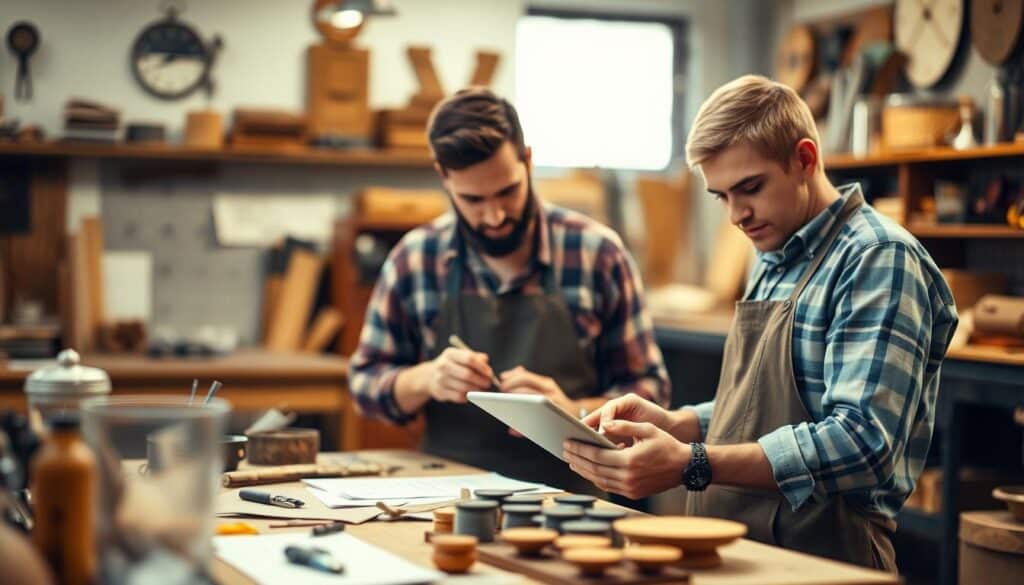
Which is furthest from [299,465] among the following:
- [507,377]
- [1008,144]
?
[1008,144]

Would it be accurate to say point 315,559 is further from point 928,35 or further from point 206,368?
point 928,35

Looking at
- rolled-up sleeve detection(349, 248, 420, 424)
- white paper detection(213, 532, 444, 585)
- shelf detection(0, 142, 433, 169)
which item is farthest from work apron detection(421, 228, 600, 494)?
shelf detection(0, 142, 433, 169)

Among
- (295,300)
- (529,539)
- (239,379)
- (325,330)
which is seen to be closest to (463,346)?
(529,539)

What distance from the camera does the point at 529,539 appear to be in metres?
2.04

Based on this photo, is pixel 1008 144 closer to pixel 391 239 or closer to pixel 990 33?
pixel 990 33

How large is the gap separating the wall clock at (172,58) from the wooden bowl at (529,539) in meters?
4.95

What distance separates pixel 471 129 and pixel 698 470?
4.28 feet

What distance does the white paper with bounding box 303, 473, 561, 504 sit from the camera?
275cm

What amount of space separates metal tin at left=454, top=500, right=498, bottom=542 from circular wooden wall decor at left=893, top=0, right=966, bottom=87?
455 cm

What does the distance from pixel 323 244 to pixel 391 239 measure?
355 millimetres

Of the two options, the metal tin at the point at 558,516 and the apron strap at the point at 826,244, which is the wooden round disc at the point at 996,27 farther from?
the metal tin at the point at 558,516

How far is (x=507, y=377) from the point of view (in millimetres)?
3297

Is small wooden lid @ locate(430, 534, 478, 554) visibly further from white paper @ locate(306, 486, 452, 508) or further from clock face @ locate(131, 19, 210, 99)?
clock face @ locate(131, 19, 210, 99)

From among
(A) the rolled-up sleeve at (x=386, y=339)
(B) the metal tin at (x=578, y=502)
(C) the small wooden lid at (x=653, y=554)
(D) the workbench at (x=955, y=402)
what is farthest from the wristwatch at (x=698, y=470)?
(D) the workbench at (x=955, y=402)
